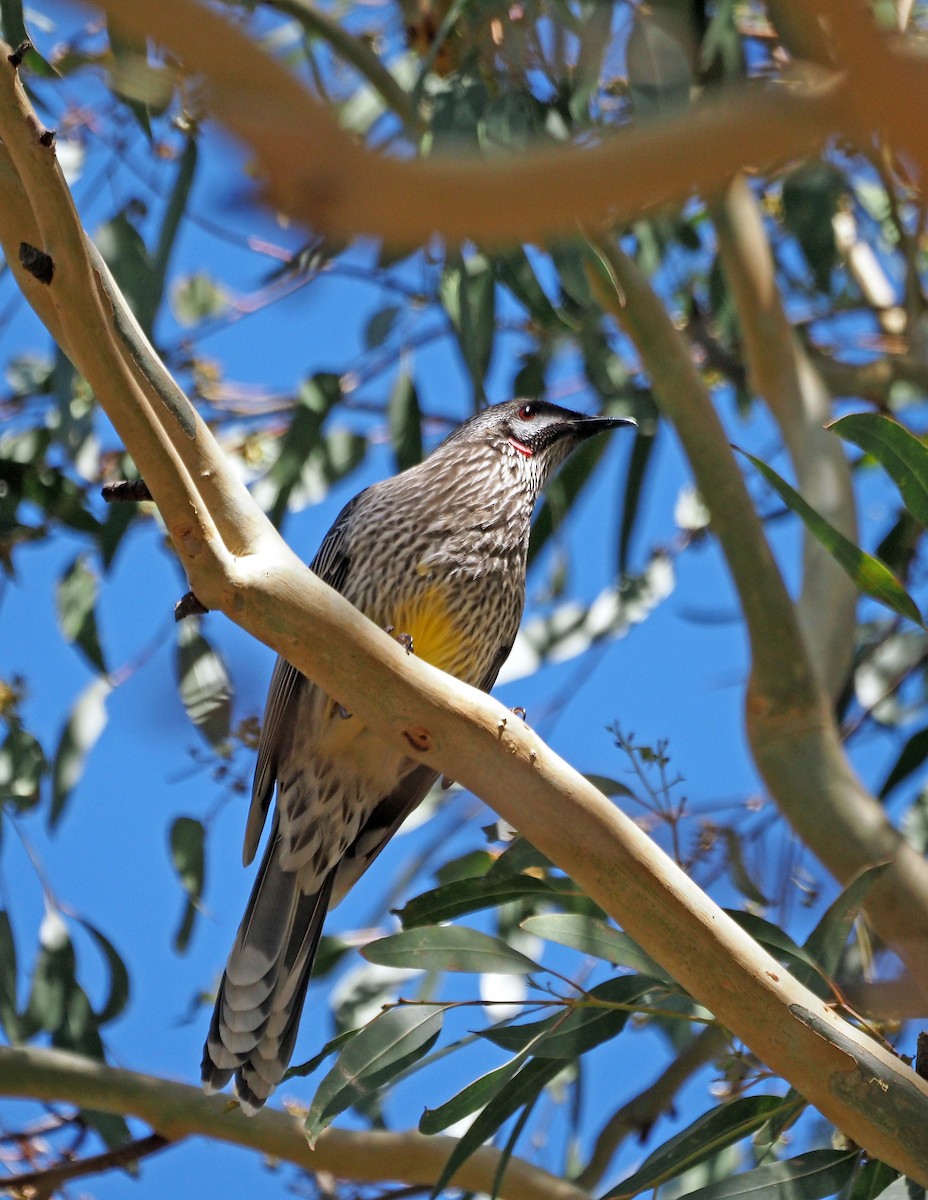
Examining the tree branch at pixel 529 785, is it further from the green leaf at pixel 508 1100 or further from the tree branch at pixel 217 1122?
the tree branch at pixel 217 1122

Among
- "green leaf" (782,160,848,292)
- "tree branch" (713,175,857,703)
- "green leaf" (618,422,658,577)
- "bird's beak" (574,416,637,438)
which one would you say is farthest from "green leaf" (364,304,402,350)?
"green leaf" (782,160,848,292)

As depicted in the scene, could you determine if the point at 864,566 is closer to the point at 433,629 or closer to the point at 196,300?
the point at 433,629

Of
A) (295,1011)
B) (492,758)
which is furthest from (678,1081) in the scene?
(492,758)

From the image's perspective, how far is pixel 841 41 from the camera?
18.0 inches

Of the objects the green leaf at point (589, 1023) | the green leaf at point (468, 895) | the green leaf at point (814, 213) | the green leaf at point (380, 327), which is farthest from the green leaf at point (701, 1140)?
the green leaf at point (814, 213)

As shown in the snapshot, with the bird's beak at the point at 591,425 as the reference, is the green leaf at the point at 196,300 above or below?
above

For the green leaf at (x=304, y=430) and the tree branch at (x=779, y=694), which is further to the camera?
the green leaf at (x=304, y=430)

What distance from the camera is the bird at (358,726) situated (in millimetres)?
2770

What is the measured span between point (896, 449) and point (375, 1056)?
1199mm

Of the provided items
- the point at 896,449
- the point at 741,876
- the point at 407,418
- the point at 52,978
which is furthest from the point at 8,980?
the point at 896,449

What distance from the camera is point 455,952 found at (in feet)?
7.02

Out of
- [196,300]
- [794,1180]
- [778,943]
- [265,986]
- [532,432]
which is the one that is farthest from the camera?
[196,300]

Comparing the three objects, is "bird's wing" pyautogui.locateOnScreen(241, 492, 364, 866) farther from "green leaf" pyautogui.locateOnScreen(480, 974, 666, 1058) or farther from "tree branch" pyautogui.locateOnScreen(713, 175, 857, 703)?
"tree branch" pyautogui.locateOnScreen(713, 175, 857, 703)

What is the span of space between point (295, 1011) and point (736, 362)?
7.46 ft
